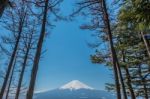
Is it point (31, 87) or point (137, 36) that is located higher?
point (137, 36)

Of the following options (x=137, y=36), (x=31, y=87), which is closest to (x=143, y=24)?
(x=31, y=87)

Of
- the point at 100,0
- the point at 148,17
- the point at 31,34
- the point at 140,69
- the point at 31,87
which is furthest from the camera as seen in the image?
the point at 140,69

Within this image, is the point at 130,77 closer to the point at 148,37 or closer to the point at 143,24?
the point at 148,37

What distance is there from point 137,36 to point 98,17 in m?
5.31

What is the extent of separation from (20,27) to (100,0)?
782 cm

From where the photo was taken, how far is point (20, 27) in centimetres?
1795

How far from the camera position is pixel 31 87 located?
33.5 ft

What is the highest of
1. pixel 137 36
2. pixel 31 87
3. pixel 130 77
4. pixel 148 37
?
pixel 137 36

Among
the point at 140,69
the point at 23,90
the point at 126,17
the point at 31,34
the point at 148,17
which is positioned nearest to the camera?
the point at 148,17

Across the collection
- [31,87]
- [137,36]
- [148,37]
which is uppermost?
[137,36]

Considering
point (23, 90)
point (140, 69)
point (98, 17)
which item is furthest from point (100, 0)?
point (23, 90)

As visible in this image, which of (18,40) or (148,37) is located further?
(18,40)

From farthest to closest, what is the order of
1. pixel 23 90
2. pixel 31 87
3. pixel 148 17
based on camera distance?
pixel 23 90
pixel 31 87
pixel 148 17

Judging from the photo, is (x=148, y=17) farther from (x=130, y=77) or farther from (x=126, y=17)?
(x=130, y=77)
